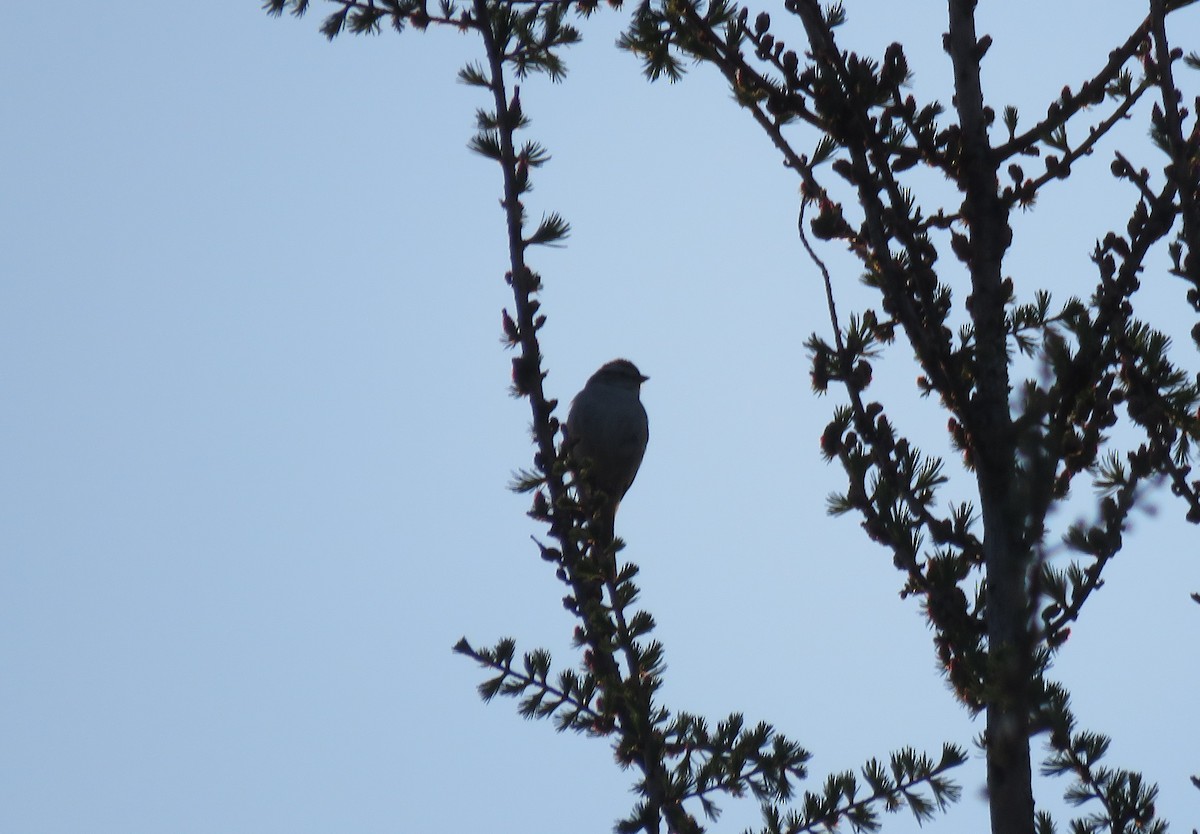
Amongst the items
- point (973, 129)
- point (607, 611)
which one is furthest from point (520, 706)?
point (973, 129)

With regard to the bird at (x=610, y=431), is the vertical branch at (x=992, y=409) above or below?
below

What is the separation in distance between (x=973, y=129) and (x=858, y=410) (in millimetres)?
1237

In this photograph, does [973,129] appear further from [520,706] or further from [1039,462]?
[1039,462]

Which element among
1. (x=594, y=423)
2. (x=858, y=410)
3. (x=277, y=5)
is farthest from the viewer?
(x=594, y=423)

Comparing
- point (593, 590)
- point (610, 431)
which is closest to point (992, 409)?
point (593, 590)

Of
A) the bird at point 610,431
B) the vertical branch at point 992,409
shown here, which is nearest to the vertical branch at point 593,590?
the vertical branch at point 992,409

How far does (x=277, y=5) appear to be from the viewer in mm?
6000

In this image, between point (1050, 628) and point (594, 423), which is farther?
point (594, 423)

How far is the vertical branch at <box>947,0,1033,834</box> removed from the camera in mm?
4191

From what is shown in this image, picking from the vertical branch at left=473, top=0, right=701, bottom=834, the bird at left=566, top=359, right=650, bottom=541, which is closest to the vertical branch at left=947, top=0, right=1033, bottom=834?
the vertical branch at left=473, top=0, right=701, bottom=834

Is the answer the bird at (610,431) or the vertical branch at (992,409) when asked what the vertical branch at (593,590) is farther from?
the bird at (610,431)

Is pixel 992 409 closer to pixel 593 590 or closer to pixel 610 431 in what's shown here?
pixel 593 590

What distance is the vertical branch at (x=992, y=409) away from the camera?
419cm

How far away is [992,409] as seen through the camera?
4.77m
